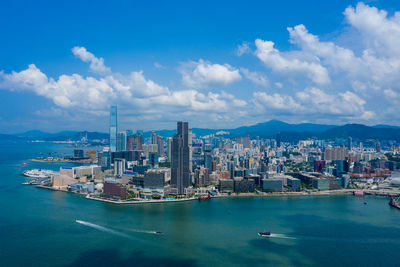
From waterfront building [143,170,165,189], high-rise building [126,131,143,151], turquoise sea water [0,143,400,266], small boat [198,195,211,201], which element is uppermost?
high-rise building [126,131,143,151]

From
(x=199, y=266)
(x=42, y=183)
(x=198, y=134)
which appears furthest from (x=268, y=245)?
(x=198, y=134)

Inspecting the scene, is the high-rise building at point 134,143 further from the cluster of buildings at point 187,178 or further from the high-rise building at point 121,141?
the cluster of buildings at point 187,178

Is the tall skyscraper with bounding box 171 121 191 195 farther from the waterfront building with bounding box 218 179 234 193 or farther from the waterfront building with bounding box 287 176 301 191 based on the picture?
the waterfront building with bounding box 287 176 301 191

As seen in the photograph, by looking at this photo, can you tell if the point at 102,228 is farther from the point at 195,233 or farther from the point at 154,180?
the point at 154,180

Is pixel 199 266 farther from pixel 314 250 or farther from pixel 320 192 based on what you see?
pixel 320 192

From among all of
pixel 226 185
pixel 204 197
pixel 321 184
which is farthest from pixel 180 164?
pixel 321 184

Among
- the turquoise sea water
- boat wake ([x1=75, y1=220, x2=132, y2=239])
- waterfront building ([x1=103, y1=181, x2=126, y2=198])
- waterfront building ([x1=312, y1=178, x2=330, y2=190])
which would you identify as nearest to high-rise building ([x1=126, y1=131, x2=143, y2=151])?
waterfront building ([x1=103, y1=181, x2=126, y2=198])

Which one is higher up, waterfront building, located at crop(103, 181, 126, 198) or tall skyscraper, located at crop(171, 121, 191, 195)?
tall skyscraper, located at crop(171, 121, 191, 195)
